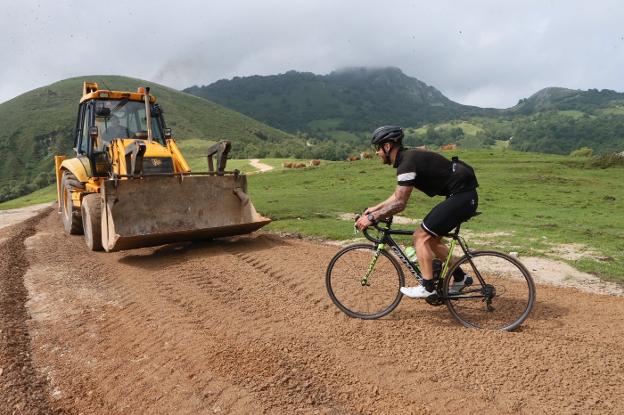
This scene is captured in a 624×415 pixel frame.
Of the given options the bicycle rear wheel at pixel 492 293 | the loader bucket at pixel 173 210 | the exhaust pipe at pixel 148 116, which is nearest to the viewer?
the bicycle rear wheel at pixel 492 293

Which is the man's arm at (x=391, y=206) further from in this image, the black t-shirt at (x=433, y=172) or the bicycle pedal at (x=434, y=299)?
the bicycle pedal at (x=434, y=299)

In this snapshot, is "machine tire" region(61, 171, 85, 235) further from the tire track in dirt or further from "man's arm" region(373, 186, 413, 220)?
"man's arm" region(373, 186, 413, 220)

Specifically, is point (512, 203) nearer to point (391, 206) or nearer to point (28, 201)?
point (391, 206)

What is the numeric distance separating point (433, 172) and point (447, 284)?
4.28ft

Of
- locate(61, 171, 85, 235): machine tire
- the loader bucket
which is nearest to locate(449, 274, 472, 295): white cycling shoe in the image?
the loader bucket

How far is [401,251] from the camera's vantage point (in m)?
5.69

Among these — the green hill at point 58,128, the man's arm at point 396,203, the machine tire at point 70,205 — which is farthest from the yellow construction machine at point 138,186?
the green hill at point 58,128

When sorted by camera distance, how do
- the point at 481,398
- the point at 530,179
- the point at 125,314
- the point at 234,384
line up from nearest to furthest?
the point at 481,398
the point at 234,384
the point at 125,314
the point at 530,179

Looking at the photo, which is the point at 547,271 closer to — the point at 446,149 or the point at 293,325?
the point at 293,325

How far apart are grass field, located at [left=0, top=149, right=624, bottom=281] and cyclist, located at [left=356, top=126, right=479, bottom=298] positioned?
4.09m

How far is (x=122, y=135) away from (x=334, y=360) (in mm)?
9359

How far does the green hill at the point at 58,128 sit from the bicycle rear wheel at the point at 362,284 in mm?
65451

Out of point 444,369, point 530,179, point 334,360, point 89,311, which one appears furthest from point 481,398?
point 530,179

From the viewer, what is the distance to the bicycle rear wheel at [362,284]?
5.70 meters
